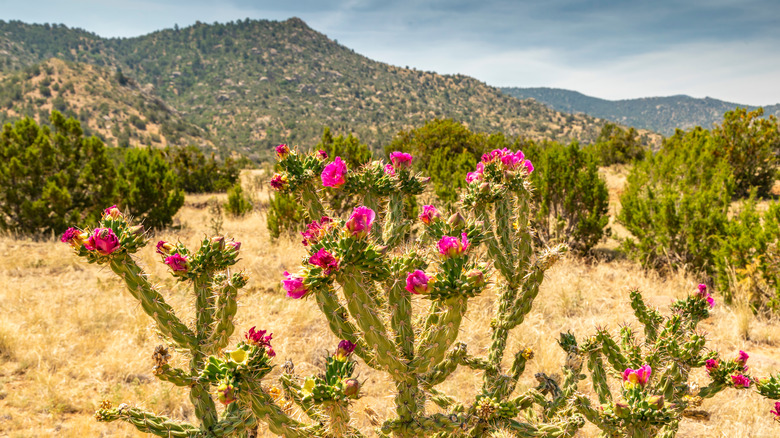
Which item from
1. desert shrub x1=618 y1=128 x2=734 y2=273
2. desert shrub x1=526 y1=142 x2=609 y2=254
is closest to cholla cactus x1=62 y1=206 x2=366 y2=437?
desert shrub x1=618 y1=128 x2=734 y2=273

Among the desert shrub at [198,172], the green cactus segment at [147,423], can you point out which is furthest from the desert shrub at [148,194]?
the green cactus segment at [147,423]

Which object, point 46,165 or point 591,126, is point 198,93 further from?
point 46,165

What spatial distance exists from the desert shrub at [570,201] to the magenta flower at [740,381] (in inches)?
217

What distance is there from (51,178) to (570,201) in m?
10.3

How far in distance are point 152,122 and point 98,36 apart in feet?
501

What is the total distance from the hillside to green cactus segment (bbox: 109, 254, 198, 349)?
5973 centimetres

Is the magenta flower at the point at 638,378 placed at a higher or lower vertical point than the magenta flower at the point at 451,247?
lower

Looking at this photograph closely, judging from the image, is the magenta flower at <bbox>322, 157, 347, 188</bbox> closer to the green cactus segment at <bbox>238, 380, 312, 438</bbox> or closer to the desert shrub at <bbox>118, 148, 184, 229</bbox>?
the green cactus segment at <bbox>238, 380, 312, 438</bbox>

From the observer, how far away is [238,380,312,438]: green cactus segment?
4.50 ft

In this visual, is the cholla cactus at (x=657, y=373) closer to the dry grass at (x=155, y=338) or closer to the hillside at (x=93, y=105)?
the dry grass at (x=155, y=338)

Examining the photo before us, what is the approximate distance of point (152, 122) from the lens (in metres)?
62.5

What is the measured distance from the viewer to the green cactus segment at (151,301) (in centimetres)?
158

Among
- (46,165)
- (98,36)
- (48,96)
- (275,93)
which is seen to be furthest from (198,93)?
(46,165)

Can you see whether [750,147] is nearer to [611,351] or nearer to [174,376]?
[611,351]
